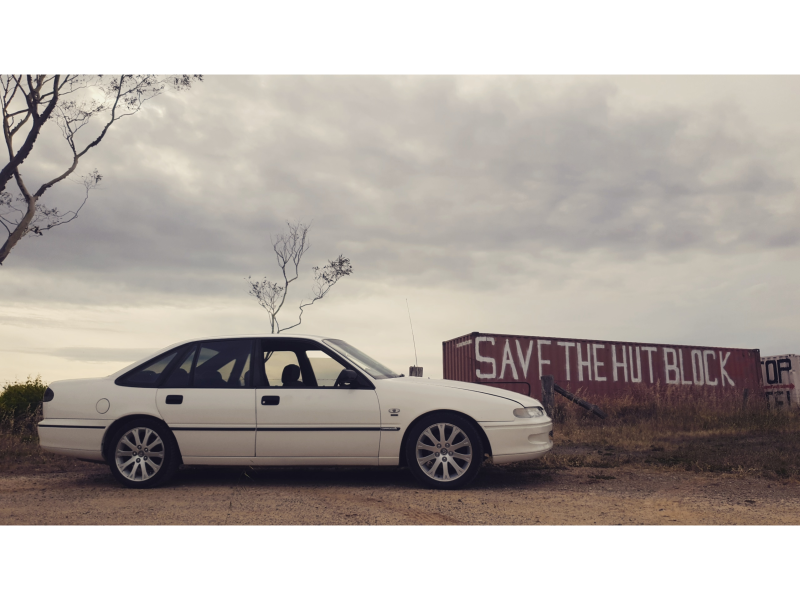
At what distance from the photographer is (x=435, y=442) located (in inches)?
240

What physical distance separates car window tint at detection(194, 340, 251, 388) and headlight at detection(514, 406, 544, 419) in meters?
2.89

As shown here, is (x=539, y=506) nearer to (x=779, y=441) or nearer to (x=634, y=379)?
(x=779, y=441)

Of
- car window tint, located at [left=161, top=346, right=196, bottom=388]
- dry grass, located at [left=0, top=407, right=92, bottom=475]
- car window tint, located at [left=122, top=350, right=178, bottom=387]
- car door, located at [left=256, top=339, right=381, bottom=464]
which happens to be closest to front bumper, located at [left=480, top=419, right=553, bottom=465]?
car door, located at [left=256, top=339, right=381, bottom=464]

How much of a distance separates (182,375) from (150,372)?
0.41 m

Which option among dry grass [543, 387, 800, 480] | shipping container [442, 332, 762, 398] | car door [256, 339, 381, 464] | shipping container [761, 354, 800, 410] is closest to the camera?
car door [256, 339, 381, 464]

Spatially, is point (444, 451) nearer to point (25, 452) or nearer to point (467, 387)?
point (467, 387)

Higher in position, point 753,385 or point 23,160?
point 23,160

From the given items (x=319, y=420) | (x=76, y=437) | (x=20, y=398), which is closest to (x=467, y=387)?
(x=319, y=420)

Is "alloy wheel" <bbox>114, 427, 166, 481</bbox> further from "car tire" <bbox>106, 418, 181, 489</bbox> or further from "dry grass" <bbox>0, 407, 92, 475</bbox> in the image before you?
"dry grass" <bbox>0, 407, 92, 475</bbox>

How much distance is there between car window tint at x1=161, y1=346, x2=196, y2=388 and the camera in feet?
21.7

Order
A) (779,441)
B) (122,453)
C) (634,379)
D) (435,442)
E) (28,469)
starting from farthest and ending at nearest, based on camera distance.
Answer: (634,379), (779,441), (28,469), (122,453), (435,442)

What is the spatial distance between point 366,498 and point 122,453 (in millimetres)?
2835

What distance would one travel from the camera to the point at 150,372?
22.2 ft
